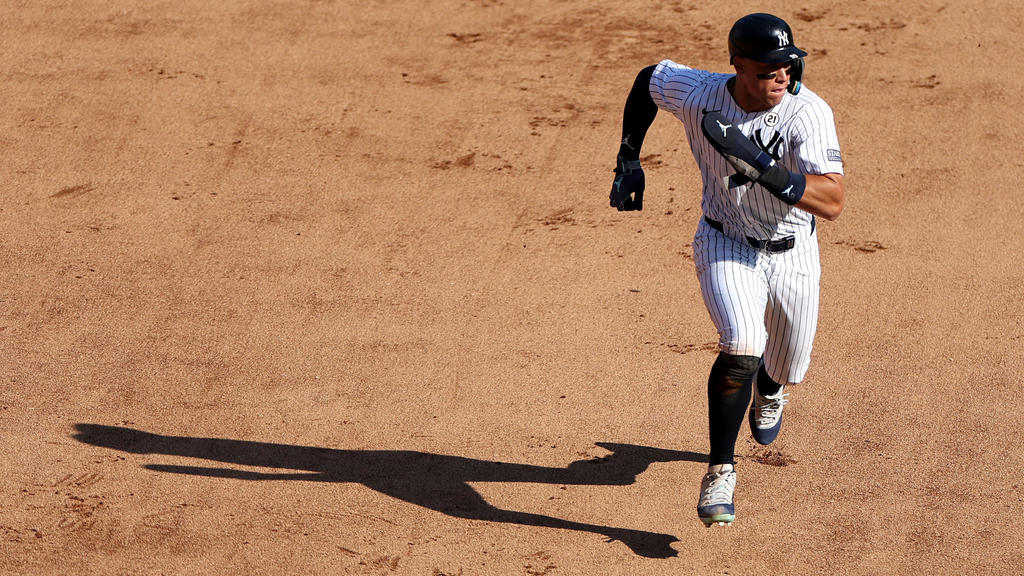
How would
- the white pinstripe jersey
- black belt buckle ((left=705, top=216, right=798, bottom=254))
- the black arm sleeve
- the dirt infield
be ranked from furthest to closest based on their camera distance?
the black arm sleeve < the dirt infield < black belt buckle ((left=705, top=216, right=798, bottom=254)) < the white pinstripe jersey

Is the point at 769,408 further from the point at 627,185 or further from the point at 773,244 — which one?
the point at 627,185

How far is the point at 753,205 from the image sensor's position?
428 cm

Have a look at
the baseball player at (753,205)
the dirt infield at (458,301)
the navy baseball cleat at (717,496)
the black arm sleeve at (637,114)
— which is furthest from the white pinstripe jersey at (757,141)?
the dirt infield at (458,301)

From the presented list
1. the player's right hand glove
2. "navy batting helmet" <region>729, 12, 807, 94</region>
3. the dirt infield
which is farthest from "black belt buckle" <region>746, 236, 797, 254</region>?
the dirt infield

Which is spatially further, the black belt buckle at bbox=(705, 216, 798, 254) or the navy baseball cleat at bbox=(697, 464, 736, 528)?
the black belt buckle at bbox=(705, 216, 798, 254)

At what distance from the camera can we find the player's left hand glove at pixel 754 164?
386 cm

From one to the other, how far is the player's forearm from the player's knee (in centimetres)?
61

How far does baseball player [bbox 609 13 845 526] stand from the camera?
3973 mm

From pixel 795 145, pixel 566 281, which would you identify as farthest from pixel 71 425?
pixel 795 145

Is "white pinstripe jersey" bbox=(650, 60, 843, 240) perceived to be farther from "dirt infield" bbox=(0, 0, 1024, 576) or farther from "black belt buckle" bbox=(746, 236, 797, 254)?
"dirt infield" bbox=(0, 0, 1024, 576)

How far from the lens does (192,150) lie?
763 cm

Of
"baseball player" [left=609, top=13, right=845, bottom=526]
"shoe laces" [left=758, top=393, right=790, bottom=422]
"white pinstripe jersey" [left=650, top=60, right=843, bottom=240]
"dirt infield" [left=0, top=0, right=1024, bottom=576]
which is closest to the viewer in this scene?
"baseball player" [left=609, top=13, right=845, bottom=526]

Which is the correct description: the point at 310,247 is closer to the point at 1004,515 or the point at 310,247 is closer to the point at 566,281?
the point at 566,281

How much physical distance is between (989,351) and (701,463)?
1821 millimetres
